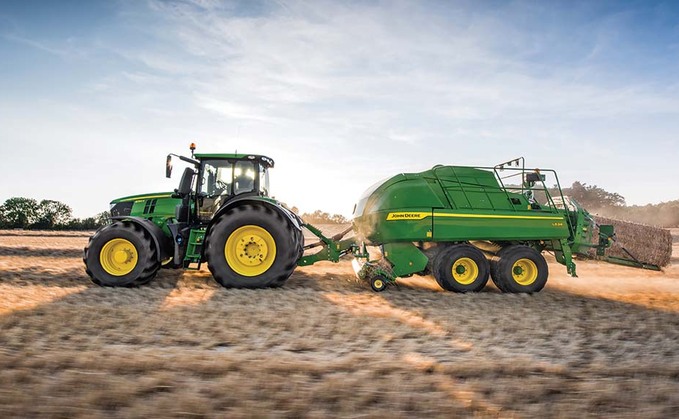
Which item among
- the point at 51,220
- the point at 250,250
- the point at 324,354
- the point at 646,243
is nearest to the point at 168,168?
the point at 250,250

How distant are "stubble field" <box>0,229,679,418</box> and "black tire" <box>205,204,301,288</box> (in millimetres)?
311

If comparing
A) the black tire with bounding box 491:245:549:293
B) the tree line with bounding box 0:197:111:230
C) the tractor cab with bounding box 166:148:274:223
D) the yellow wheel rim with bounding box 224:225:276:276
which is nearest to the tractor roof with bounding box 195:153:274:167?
the tractor cab with bounding box 166:148:274:223

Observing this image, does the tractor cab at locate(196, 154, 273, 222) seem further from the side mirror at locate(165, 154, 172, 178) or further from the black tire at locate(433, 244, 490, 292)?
the black tire at locate(433, 244, 490, 292)

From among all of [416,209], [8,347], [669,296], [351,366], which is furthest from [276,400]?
[669,296]

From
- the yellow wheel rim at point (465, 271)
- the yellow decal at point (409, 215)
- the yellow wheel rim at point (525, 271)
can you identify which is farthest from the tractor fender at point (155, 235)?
the yellow wheel rim at point (525, 271)

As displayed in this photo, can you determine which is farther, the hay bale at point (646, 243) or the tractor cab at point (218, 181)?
the hay bale at point (646, 243)

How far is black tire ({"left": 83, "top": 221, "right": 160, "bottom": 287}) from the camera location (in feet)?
21.0

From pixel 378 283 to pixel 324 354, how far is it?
3562 mm

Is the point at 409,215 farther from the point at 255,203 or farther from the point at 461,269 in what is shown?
the point at 255,203

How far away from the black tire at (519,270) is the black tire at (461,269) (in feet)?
0.80

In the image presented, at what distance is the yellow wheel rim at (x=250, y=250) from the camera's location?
661 centimetres

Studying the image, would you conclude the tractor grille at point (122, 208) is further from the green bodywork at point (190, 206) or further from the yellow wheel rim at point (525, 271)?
the yellow wheel rim at point (525, 271)

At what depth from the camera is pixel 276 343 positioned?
3.71 meters

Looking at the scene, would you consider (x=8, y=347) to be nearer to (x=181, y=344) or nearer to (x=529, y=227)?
(x=181, y=344)
